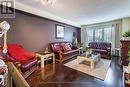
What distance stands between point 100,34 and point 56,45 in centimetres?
410

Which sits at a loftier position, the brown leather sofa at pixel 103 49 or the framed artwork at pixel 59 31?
the framed artwork at pixel 59 31

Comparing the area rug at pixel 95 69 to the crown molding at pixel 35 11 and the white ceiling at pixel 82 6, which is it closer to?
the white ceiling at pixel 82 6

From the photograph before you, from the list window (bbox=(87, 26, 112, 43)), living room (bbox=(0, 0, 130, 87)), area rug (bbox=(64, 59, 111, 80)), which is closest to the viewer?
living room (bbox=(0, 0, 130, 87))

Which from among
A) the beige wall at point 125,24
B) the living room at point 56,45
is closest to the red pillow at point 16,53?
the living room at point 56,45

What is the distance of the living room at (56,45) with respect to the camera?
2.58 metres

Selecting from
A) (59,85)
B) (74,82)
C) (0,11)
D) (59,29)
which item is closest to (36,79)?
(59,85)

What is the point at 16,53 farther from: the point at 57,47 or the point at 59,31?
the point at 59,31

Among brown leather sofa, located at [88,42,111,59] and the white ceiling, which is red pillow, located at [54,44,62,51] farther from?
brown leather sofa, located at [88,42,111,59]

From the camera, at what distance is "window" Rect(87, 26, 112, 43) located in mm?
7220

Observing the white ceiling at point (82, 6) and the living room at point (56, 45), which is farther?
the white ceiling at point (82, 6)

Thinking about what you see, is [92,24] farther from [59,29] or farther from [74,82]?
[74,82]

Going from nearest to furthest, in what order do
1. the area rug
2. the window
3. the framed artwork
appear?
the area rug, the framed artwork, the window

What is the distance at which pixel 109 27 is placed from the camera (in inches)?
279

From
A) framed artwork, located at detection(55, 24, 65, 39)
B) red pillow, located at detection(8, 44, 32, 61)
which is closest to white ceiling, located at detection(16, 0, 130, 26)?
framed artwork, located at detection(55, 24, 65, 39)
